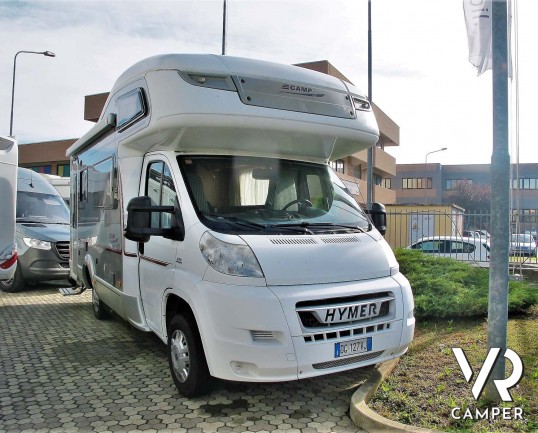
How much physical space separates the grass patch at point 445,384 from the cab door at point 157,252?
83.3 inches

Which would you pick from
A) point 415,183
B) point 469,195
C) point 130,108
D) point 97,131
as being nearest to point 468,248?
point 97,131

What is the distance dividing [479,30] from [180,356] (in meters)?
3.76

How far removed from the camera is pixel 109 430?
12.0 feet

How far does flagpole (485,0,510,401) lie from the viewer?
3730mm

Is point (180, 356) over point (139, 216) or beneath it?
beneath

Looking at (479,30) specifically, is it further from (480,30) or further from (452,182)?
(452,182)

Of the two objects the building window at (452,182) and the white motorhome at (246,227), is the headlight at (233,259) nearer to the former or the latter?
the white motorhome at (246,227)

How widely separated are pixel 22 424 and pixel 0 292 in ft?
24.1

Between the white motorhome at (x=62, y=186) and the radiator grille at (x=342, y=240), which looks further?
the white motorhome at (x=62, y=186)

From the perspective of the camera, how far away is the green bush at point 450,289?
20.4 feet

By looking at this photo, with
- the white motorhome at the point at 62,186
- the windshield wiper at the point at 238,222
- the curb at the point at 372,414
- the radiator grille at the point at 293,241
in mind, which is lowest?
the curb at the point at 372,414

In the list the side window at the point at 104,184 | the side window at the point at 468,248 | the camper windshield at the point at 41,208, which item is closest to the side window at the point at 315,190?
the side window at the point at 104,184

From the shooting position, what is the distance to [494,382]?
12.2ft

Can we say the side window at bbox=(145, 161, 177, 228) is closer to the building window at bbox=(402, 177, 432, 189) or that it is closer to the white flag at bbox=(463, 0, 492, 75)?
the white flag at bbox=(463, 0, 492, 75)
